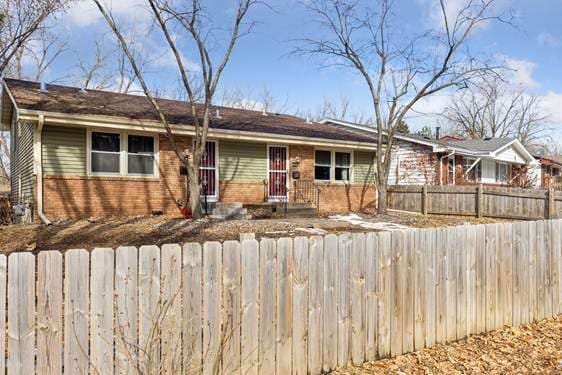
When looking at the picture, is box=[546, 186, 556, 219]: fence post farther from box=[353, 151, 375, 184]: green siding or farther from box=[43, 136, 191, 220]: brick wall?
box=[43, 136, 191, 220]: brick wall

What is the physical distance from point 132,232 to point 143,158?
404 cm

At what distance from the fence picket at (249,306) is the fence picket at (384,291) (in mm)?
1207

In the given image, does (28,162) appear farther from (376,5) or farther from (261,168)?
(376,5)

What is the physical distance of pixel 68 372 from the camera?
8.44 feet

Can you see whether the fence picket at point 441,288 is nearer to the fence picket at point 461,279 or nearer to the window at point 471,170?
the fence picket at point 461,279

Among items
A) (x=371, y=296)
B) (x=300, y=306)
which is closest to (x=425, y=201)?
(x=371, y=296)

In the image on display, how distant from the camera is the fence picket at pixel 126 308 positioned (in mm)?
2645

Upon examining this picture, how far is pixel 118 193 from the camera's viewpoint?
12.2m

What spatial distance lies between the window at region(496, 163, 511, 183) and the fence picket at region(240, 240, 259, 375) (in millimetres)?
26980

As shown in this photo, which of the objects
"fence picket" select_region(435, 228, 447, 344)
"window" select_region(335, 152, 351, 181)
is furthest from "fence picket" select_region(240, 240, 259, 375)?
"window" select_region(335, 152, 351, 181)

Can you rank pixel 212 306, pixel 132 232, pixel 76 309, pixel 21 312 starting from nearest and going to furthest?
1. pixel 21 312
2. pixel 76 309
3. pixel 212 306
4. pixel 132 232

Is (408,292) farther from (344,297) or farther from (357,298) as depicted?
(344,297)

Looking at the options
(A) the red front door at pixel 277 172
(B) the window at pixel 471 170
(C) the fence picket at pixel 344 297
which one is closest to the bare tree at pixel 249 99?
(B) the window at pixel 471 170

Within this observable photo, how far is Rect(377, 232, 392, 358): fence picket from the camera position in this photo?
3748 millimetres
